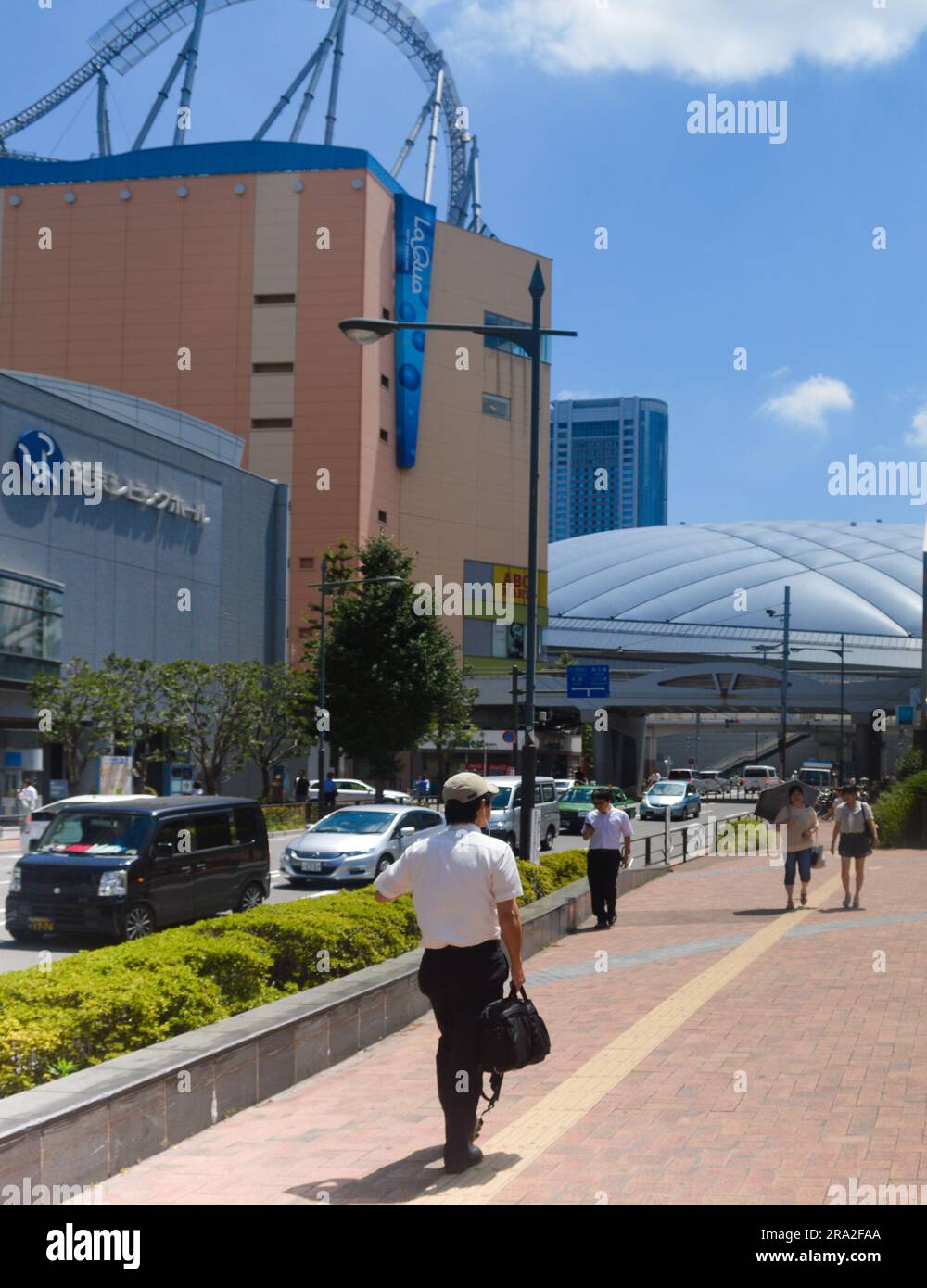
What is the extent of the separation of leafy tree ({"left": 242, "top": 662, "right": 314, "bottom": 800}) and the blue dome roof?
1982 inches

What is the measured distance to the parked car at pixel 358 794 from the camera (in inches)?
1937

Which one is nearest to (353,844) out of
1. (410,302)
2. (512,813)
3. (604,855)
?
(604,855)

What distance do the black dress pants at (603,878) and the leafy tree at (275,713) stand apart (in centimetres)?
2875

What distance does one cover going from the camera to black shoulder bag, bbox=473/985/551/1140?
21.0ft

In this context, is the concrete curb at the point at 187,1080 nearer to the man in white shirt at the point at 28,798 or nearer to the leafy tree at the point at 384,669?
the man in white shirt at the point at 28,798

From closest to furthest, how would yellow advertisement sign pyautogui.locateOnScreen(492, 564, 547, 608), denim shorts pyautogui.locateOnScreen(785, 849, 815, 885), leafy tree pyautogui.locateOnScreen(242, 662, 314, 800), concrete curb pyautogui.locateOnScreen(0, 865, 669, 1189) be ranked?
concrete curb pyautogui.locateOnScreen(0, 865, 669, 1189) → denim shorts pyautogui.locateOnScreen(785, 849, 815, 885) → leafy tree pyautogui.locateOnScreen(242, 662, 314, 800) → yellow advertisement sign pyautogui.locateOnScreen(492, 564, 547, 608)

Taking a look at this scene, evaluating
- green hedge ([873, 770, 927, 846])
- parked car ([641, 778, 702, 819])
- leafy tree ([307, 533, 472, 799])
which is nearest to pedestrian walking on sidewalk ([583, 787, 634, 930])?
green hedge ([873, 770, 927, 846])

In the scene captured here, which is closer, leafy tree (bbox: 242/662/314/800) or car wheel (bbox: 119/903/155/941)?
car wheel (bbox: 119/903/155/941)

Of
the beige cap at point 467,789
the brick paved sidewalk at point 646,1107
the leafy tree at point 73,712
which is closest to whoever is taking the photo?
the brick paved sidewalk at point 646,1107

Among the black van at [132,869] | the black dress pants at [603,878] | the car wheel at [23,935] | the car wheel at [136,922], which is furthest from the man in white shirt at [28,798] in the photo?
the black dress pants at [603,878]

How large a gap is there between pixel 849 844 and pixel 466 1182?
12.6 metres

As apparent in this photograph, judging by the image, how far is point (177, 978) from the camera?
8.70m

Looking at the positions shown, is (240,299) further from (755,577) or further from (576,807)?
(576,807)

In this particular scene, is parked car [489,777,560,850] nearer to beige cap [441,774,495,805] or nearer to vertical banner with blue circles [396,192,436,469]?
beige cap [441,774,495,805]
